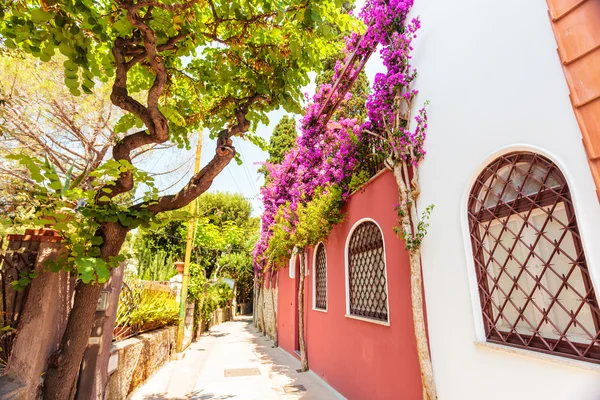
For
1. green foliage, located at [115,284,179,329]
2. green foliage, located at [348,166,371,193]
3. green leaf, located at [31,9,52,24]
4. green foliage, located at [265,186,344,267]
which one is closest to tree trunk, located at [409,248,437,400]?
green foliage, located at [348,166,371,193]

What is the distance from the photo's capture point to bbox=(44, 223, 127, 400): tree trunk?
242 centimetres

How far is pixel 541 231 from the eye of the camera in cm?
230

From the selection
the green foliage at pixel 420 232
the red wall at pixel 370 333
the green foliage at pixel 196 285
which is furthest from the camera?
the green foliage at pixel 196 285

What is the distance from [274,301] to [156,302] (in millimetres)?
6076

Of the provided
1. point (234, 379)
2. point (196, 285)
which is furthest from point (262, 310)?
point (234, 379)

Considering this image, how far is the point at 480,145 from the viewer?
9.46ft

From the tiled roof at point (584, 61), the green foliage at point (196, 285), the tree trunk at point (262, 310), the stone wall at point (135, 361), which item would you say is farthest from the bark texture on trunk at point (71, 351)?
the tree trunk at point (262, 310)

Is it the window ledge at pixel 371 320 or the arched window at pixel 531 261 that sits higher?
the arched window at pixel 531 261

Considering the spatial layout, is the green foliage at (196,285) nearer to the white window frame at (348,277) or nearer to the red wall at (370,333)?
the red wall at (370,333)

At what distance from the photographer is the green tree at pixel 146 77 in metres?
2.20

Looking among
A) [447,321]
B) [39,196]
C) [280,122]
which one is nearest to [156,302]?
[39,196]

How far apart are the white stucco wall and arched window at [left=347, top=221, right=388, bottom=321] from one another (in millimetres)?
1121

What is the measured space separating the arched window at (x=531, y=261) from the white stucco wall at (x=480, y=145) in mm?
104

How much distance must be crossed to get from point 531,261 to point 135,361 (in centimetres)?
614
